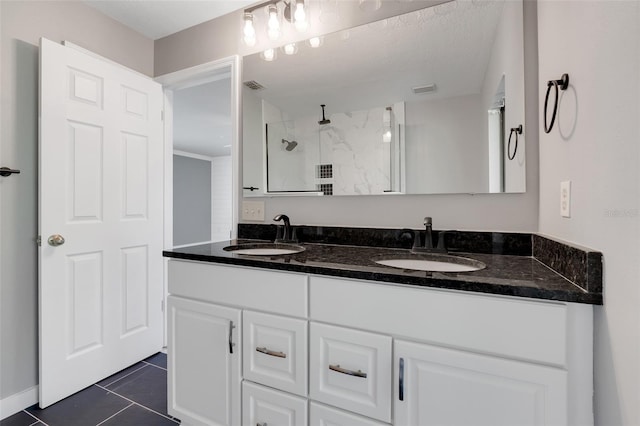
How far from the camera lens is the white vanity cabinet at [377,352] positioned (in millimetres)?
786

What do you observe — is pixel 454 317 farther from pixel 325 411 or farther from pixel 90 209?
pixel 90 209

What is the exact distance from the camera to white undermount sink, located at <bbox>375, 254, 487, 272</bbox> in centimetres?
120

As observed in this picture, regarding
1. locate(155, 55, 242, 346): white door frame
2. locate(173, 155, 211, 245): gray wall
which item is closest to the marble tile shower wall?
locate(155, 55, 242, 346): white door frame

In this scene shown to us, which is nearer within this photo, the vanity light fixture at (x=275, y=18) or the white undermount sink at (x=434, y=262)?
the white undermount sink at (x=434, y=262)

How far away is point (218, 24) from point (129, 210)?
1.37 meters

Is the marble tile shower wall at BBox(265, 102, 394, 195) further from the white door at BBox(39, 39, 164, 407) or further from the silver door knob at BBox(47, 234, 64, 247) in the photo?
the silver door knob at BBox(47, 234, 64, 247)

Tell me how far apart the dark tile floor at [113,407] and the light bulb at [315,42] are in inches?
81.7

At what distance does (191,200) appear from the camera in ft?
24.3

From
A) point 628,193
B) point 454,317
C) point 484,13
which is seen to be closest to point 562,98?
point 628,193

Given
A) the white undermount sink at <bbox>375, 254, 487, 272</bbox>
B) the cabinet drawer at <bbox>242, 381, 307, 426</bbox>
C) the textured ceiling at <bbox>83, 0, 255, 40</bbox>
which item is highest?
the textured ceiling at <bbox>83, 0, 255, 40</bbox>

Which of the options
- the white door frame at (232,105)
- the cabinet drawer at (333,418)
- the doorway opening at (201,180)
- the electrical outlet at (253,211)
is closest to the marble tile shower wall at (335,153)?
the electrical outlet at (253,211)

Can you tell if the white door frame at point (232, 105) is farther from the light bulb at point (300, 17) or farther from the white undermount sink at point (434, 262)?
the white undermount sink at point (434, 262)

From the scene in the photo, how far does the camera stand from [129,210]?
6.91 ft

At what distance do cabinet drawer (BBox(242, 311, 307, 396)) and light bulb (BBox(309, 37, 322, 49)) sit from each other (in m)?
1.42
